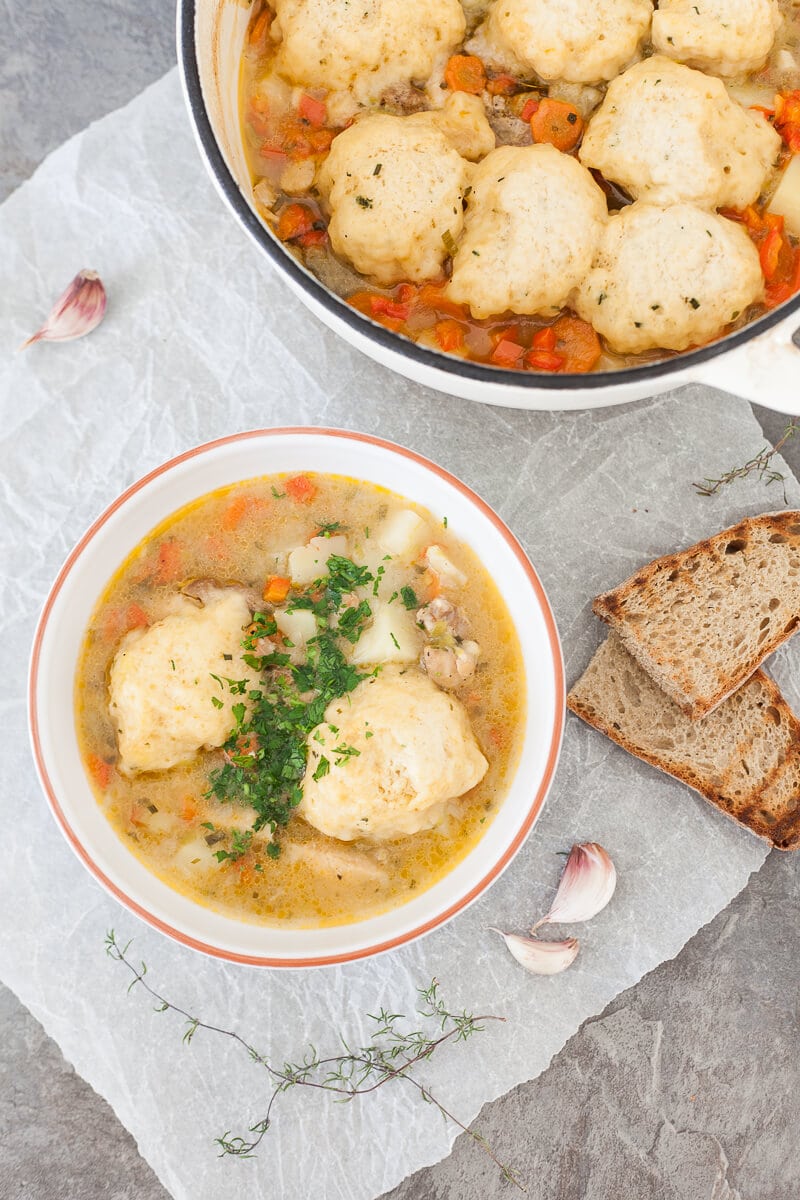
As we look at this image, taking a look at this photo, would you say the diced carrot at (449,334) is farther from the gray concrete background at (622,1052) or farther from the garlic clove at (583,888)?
the garlic clove at (583,888)

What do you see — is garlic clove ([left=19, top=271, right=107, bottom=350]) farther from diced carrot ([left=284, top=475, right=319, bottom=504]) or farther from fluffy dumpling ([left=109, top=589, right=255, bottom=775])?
fluffy dumpling ([left=109, top=589, right=255, bottom=775])

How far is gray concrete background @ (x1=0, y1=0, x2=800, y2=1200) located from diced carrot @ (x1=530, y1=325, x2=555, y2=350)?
0.95 meters

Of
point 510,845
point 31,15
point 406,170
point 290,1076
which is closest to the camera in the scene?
point 406,170

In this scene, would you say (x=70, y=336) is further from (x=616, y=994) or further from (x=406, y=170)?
(x=616, y=994)

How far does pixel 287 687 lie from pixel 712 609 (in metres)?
1.23

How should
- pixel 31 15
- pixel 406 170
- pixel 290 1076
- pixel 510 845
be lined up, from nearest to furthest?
1. pixel 406 170
2. pixel 510 845
3. pixel 290 1076
4. pixel 31 15

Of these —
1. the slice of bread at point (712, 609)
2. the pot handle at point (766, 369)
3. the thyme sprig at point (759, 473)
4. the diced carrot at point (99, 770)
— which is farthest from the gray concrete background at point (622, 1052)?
the diced carrot at point (99, 770)

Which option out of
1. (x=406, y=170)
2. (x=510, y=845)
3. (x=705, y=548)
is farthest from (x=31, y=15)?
(x=510, y=845)

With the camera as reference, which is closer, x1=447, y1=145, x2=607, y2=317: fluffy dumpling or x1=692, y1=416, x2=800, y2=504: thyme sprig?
x1=447, y1=145, x2=607, y2=317: fluffy dumpling

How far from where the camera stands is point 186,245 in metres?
2.71

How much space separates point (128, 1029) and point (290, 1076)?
48 centimetres

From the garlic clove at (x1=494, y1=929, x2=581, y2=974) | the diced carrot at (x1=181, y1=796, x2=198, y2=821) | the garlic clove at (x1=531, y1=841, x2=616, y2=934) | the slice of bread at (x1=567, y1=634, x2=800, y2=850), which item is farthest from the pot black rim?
the garlic clove at (x1=494, y1=929, x2=581, y2=974)

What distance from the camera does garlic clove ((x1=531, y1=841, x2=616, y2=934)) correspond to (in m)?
2.58

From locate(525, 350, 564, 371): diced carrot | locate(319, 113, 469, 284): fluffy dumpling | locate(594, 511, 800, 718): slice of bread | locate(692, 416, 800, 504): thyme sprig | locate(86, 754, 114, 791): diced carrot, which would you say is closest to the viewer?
locate(319, 113, 469, 284): fluffy dumpling
